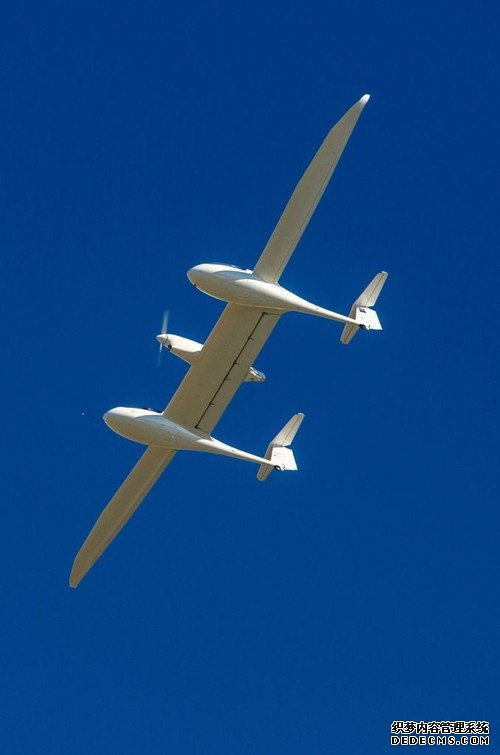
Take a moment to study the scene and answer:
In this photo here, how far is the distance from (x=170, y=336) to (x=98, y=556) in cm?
1241

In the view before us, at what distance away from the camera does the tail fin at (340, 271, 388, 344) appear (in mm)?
55156

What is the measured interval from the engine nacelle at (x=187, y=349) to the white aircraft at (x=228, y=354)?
4 cm

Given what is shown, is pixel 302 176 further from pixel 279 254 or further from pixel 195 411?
pixel 195 411

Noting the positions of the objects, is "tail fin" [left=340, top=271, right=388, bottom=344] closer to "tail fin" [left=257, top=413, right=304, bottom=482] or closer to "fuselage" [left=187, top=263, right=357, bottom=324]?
"fuselage" [left=187, top=263, right=357, bottom=324]

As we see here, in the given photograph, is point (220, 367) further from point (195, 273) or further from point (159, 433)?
point (195, 273)

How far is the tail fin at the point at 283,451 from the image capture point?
2302 inches

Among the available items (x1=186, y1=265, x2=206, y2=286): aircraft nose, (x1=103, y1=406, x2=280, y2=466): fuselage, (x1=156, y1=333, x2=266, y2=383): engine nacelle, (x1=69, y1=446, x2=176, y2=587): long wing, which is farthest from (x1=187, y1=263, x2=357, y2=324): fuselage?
(x1=69, y1=446, x2=176, y2=587): long wing

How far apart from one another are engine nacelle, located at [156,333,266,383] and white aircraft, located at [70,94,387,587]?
4 cm

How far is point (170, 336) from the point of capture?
186ft

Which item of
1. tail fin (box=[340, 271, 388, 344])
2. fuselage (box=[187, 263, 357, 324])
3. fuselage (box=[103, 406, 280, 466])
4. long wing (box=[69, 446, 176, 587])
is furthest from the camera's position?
long wing (box=[69, 446, 176, 587])

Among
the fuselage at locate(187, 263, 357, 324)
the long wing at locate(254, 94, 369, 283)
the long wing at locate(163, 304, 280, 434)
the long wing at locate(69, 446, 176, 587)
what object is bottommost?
the long wing at locate(69, 446, 176, 587)

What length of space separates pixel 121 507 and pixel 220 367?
945cm

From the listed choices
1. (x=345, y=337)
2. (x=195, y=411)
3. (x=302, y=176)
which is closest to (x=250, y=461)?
→ (x=195, y=411)

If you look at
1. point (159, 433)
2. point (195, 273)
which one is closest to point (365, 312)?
point (195, 273)
